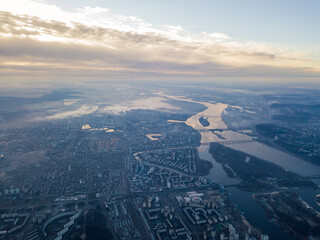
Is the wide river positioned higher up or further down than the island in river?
further down

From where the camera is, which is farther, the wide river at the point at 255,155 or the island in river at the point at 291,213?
the wide river at the point at 255,155

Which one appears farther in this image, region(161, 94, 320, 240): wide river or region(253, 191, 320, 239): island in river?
region(161, 94, 320, 240): wide river

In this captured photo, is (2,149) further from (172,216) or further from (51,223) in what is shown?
(172,216)

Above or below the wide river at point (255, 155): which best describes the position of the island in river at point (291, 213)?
above

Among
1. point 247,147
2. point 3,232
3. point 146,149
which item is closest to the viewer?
point 3,232

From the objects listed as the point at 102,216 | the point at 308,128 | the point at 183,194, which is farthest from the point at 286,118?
the point at 102,216

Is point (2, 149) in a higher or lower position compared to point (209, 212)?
lower

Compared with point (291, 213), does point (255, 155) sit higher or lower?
lower

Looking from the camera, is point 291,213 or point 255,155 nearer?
point 291,213
